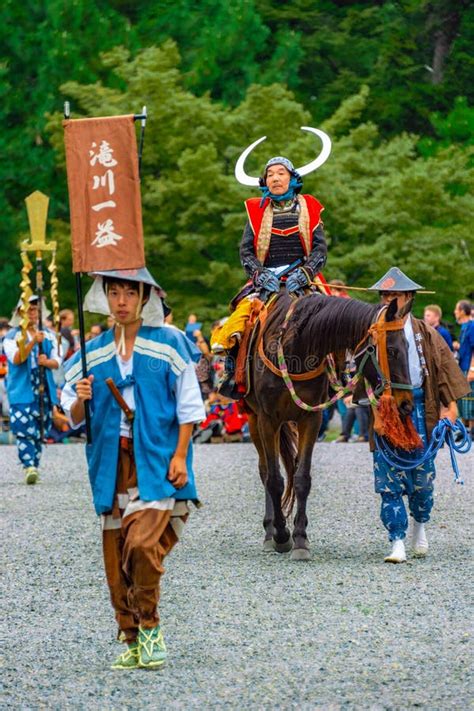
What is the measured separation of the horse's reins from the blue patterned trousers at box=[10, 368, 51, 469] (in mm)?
5604

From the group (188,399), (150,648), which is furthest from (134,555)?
(188,399)

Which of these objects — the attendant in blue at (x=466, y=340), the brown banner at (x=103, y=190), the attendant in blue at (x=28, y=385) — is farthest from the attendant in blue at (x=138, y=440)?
the attendant in blue at (x=466, y=340)

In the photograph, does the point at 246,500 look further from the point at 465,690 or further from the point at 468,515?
the point at 465,690

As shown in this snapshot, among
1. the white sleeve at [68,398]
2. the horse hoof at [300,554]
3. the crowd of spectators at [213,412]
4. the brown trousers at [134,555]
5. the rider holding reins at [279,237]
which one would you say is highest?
the rider holding reins at [279,237]

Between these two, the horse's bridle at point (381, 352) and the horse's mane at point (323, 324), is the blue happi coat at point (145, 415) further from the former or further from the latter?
the horse's mane at point (323, 324)

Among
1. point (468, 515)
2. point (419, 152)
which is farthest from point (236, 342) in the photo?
point (419, 152)

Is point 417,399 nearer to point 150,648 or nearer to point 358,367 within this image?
point 358,367

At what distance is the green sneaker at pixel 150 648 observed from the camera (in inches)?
236

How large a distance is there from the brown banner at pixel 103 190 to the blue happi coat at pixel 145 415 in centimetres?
38

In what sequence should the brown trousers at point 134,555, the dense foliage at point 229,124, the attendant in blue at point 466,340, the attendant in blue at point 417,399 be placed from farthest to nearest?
the dense foliage at point 229,124, the attendant in blue at point 466,340, the attendant in blue at point 417,399, the brown trousers at point 134,555

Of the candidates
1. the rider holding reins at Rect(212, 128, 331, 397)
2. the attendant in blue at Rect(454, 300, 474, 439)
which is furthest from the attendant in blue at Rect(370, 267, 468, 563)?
the attendant in blue at Rect(454, 300, 474, 439)

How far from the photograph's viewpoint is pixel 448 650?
6285 millimetres

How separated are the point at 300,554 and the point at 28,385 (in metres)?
6.47

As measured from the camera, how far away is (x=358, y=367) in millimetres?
8883
